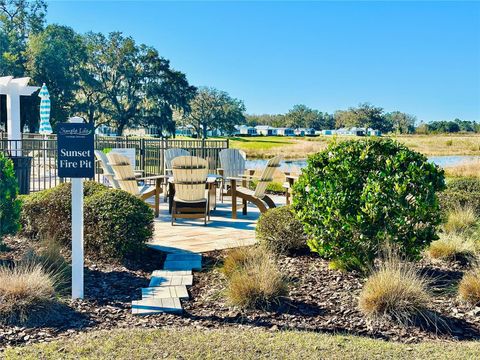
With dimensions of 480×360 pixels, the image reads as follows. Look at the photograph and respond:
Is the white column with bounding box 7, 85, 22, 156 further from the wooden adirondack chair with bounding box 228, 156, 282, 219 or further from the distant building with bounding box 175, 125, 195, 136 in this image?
the distant building with bounding box 175, 125, 195, 136

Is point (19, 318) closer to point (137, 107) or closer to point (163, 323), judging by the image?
point (163, 323)

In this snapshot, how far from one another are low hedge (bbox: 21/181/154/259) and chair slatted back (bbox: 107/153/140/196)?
1.73 m

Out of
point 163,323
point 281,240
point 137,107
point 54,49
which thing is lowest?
point 163,323

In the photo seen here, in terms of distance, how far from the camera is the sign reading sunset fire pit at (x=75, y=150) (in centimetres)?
439

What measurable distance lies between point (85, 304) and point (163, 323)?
84 centimetres

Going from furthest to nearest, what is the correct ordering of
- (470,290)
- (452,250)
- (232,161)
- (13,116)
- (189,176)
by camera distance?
(13,116), (232,161), (189,176), (452,250), (470,290)

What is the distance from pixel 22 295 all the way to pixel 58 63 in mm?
32180

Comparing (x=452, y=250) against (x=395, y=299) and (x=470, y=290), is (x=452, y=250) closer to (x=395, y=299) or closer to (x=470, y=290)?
(x=470, y=290)

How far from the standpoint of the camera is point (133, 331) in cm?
377

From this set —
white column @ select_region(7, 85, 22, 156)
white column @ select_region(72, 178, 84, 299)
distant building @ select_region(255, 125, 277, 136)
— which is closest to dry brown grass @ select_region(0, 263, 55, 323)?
white column @ select_region(72, 178, 84, 299)

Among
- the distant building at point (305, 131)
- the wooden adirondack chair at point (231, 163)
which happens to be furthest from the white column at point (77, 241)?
the distant building at point (305, 131)

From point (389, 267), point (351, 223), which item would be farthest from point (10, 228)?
point (389, 267)

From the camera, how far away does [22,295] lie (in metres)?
4.07

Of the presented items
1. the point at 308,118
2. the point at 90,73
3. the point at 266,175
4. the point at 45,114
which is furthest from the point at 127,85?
the point at 308,118
